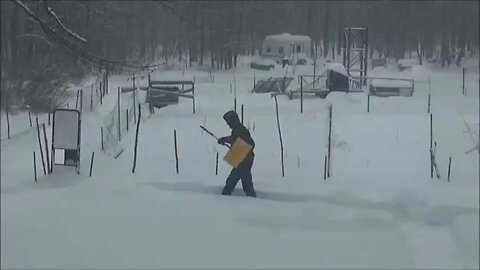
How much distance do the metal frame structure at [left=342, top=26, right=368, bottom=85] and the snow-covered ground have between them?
73 cm

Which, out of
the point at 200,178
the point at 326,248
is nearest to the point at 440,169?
the point at 200,178

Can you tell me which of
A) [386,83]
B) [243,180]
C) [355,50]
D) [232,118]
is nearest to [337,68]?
[386,83]

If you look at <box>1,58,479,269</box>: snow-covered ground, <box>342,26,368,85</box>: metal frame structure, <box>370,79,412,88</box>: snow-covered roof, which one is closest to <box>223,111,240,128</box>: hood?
<box>1,58,479,269</box>: snow-covered ground

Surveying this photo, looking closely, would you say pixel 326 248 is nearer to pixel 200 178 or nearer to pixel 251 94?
pixel 200 178

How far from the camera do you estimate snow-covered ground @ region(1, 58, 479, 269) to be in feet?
11.7

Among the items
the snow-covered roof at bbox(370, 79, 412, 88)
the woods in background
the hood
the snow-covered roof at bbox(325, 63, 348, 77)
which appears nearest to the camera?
the woods in background

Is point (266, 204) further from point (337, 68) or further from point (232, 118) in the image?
point (337, 68)

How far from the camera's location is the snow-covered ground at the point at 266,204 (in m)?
3.57

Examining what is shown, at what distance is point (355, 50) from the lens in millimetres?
7680

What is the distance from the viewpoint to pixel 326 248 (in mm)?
3725

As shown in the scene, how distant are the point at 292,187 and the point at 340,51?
9.27 ft

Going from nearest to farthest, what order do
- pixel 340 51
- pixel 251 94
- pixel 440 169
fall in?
1. pixel 440 169
2. pixel 340 51
3. pixel 251 94

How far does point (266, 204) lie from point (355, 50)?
11.5 ft

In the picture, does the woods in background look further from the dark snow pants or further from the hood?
the dark snow pants
